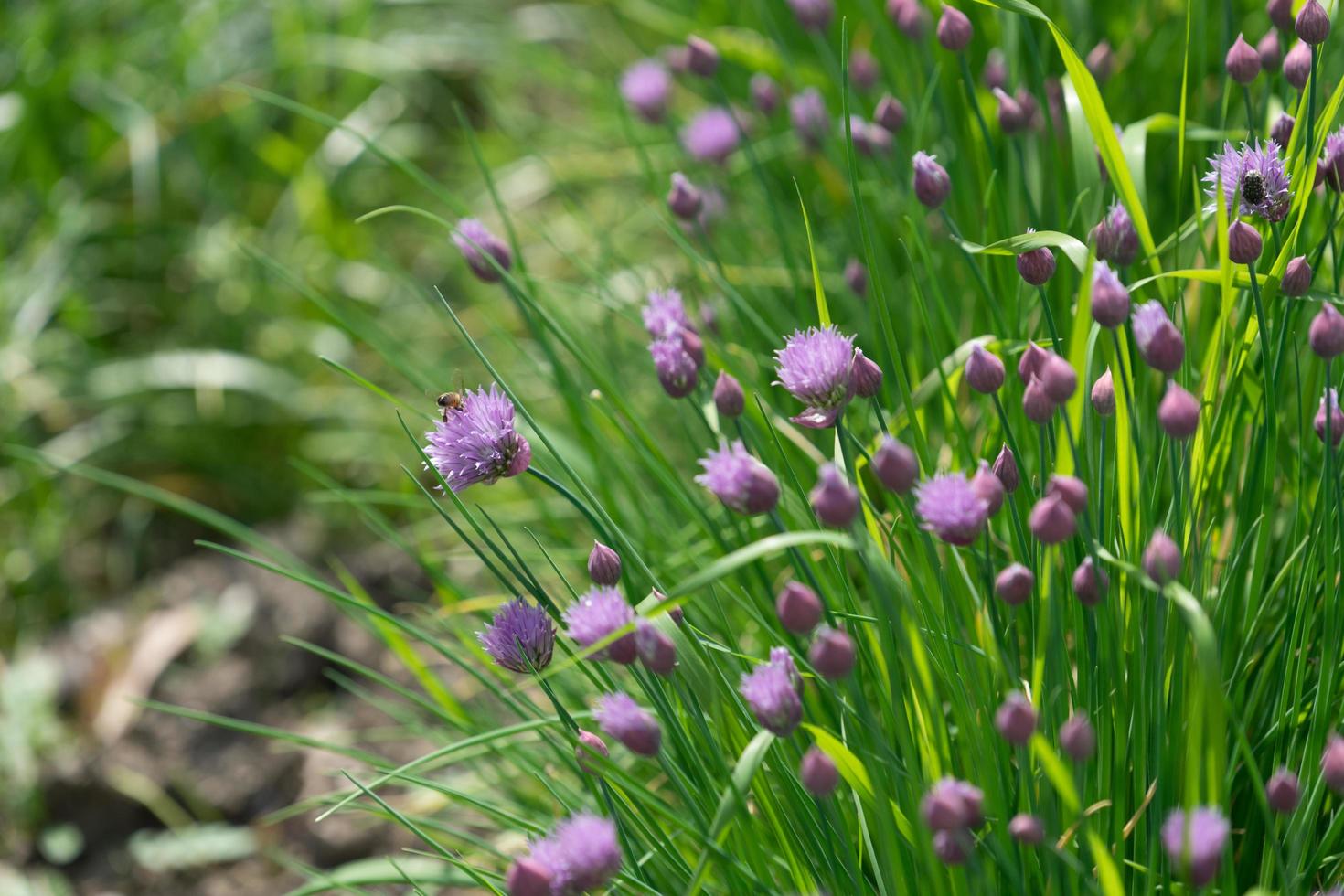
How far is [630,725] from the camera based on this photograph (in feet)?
3.11

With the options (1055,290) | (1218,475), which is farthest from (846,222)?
(1218,475)

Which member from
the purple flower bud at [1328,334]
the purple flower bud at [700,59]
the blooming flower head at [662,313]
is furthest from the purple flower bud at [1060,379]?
the purple flower bud at [700,59]

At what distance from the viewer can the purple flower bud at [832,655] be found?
0.90m

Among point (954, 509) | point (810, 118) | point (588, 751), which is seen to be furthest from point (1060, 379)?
point (810, 118)

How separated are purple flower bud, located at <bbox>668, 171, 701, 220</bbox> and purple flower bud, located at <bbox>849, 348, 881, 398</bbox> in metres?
0.64

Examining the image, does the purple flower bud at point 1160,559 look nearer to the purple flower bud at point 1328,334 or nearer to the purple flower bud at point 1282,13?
the purple flower bud at point 1328,334

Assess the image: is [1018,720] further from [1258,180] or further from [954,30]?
[954,30]

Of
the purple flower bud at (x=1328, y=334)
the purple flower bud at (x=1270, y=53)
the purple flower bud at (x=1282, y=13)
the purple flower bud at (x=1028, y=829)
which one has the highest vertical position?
the purple flower bud at (x=1282, y=13)

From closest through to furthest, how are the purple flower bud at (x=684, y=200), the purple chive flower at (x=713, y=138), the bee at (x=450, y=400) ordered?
the bee at (x=450, y=400) → the purple flower bud at (x=684, y=200) → the purple chive flower at (x=713, y=138)

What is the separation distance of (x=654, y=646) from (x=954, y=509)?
27 cm

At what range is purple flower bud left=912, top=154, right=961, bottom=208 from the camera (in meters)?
1.32

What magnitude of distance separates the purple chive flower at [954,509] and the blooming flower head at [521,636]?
372mm

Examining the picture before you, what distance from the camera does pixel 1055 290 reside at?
180 cm

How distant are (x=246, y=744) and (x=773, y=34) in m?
1.78
